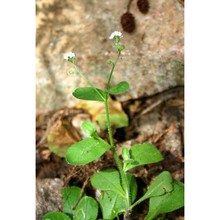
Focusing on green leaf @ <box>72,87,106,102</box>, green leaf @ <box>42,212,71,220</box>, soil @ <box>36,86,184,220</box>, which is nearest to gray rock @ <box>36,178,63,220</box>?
soil @ <box>36,86,184,220</box>

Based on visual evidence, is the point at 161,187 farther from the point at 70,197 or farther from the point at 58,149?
the point at 58,149

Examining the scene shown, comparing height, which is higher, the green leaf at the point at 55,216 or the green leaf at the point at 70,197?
the green leaf at the point at 70,197

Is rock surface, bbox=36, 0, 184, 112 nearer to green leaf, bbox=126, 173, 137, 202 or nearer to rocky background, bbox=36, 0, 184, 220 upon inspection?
rocky background, bbox=36, 0, 184, 220

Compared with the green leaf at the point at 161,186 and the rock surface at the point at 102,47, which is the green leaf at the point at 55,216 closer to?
the green leaf at the point at 161,186

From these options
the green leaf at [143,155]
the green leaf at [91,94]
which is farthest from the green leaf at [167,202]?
the green leaf at [91,94]
